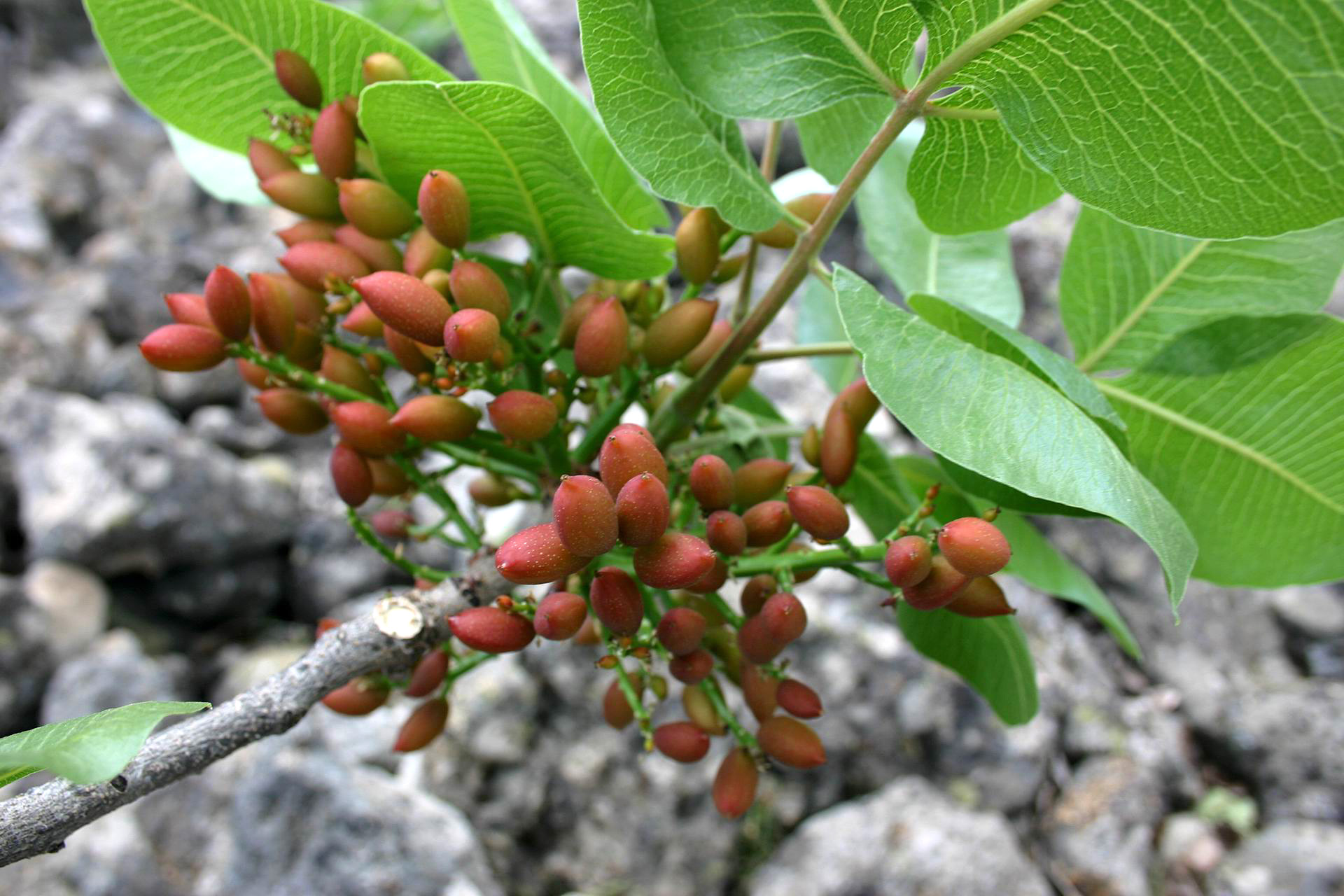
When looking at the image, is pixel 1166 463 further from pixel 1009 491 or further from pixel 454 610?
pixel 454 610

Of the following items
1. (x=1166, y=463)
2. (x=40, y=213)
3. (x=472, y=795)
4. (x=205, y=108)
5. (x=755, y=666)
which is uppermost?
(x=205, y=108)

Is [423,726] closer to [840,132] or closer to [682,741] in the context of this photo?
[682,741]

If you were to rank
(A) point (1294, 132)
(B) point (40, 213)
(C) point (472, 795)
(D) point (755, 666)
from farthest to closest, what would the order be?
(B) point (40, 213), (C) point (472, 795), (D) point (755, 666), (A) point (1294, 132)

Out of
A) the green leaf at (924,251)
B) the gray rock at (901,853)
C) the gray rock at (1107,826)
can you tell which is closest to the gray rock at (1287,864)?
the gray rock at (1107,826)

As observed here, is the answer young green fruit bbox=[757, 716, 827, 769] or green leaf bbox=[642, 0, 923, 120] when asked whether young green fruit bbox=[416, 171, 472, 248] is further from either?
young green fruit bbox=[757, 716, 827, 769]

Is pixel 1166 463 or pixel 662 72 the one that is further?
pixel 1166 463

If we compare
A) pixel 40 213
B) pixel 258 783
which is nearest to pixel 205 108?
pixel 258 783

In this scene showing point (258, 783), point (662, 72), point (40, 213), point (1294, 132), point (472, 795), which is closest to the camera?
point (1294, 132)

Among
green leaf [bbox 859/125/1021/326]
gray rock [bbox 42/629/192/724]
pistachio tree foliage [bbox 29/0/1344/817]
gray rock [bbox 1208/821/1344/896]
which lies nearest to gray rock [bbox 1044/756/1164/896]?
gray rock [bbox 1208/821/1344/896]
